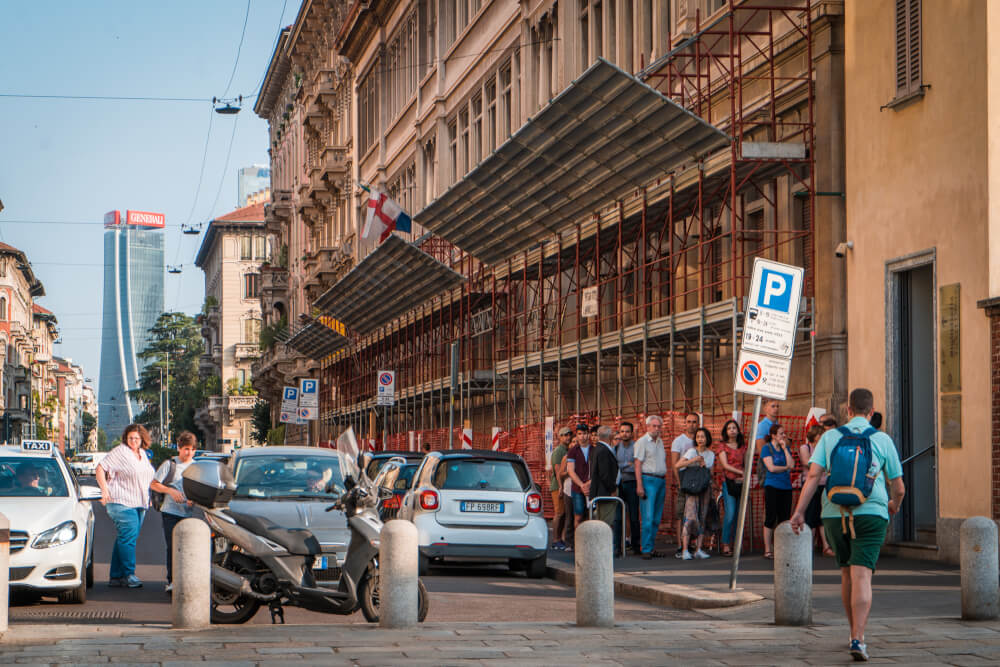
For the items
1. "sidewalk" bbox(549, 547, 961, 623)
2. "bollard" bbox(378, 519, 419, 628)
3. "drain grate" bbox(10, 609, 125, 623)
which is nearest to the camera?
"bollard" bbox(378, 519, 419, 628)

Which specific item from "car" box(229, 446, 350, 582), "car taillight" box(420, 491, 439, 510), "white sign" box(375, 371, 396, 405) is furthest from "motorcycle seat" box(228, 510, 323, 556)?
"white sign" box(375, 371, 396, 405)

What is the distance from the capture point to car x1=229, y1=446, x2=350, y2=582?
44.4 feet

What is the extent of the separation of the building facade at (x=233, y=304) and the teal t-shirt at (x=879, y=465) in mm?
109582

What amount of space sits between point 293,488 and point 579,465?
6.59 metres

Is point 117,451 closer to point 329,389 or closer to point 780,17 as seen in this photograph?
point 780,17

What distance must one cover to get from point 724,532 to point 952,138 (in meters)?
5.49

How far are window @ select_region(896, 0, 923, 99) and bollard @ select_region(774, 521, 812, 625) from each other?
808 centimetres

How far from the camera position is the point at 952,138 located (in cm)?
1702

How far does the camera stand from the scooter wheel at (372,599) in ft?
39.0

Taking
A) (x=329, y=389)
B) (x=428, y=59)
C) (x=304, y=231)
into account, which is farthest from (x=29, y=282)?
(x=428, y=59)

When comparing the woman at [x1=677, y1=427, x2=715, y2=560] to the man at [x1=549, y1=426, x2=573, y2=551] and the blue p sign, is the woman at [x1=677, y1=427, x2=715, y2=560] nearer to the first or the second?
the man at [x1=549, y1=426, x2=573, y2=551]

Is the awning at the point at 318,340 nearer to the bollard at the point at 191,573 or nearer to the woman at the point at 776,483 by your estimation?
the woman at the point at 776,483

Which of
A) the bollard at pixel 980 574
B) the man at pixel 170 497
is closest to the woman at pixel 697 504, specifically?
the man at pixel 170 497

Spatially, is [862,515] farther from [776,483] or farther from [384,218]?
[384,218]
